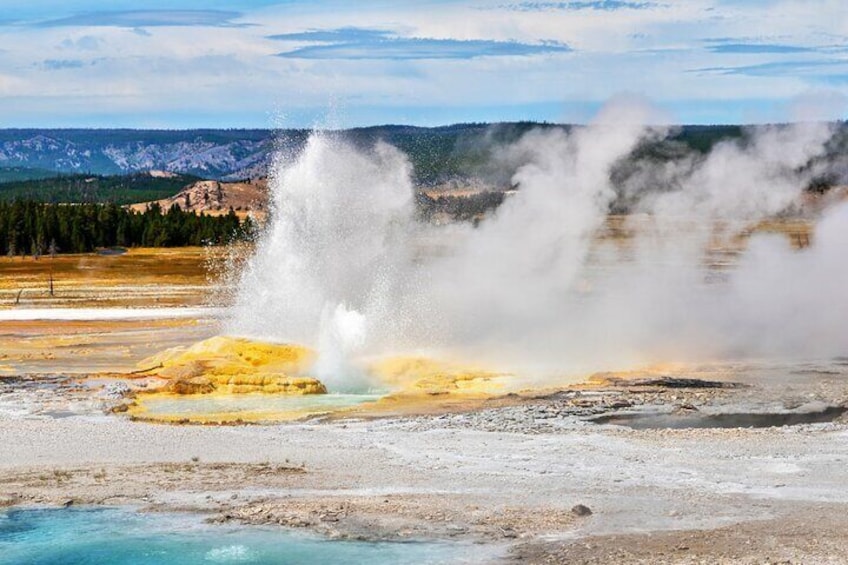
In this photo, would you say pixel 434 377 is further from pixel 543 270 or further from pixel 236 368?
pixel 543 270

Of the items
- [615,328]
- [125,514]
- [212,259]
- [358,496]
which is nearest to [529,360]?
[615,328]

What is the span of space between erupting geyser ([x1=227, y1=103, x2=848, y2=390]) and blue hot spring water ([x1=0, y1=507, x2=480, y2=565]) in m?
13.4

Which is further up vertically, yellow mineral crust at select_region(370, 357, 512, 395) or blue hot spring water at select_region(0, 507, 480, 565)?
blue hot spring water at select_region(0, 507, 480, 565)

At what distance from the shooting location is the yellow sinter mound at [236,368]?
1204 inches

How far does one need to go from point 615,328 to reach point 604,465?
56.9 feet

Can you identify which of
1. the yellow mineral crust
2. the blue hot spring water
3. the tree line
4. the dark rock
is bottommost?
the tree line

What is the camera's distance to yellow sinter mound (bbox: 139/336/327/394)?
30.6 m

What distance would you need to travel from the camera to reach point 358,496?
19938mm

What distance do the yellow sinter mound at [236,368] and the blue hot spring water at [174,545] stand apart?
458 inches

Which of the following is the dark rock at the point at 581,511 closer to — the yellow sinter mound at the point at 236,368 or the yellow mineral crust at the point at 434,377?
the yellow mineral crust at the point at 434,377

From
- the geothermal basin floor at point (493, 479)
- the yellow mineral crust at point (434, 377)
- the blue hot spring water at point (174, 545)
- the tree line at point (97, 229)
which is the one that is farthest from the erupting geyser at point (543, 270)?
the tree line at point (97, 229)

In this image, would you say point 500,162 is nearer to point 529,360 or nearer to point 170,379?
point 529,360

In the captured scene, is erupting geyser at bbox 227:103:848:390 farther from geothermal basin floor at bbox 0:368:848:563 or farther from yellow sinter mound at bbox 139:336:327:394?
geothermal basin floor at bbox 0:368:848:563

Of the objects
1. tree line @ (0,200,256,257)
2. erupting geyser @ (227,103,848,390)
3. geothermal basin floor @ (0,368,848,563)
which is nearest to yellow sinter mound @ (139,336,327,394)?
erupting geyser @ (227,103,848,390)
